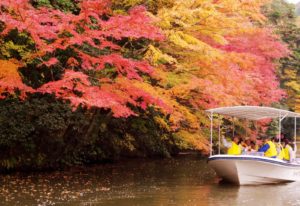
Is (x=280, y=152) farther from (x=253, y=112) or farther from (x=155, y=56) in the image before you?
(x=155, y=56)

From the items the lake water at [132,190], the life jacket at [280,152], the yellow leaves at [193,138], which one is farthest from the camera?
the yellow leaves at [193,138]

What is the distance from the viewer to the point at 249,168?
15.5m

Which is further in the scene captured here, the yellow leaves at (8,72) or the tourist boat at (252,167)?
the tourist boat at (252,167)

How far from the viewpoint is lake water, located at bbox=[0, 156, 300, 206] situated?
483 inches

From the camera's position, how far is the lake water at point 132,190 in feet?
40.2

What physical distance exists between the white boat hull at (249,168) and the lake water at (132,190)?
32cm

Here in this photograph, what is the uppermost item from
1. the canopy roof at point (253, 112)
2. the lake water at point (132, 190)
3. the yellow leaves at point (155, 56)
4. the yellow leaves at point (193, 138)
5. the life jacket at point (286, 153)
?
the yellow leaves at point (155, 56)

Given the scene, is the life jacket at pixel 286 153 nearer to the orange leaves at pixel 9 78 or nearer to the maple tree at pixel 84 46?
the maple tree at pixel 84 46

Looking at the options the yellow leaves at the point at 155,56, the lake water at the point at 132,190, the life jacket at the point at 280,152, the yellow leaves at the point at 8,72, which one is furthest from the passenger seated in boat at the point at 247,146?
the yellow leaves at the point at 8,72

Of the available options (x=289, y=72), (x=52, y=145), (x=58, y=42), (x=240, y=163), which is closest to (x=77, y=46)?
(x=58, y=42)

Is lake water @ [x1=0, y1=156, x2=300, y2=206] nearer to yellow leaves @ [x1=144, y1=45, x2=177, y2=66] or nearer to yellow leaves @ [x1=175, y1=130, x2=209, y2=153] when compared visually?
yellow leaves @ [x1=175, y1=130, x2=209, y2=153]

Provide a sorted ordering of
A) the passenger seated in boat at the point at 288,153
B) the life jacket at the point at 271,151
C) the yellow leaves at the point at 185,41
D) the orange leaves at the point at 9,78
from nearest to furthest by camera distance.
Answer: the orange leaves at the point at 9,78
the yellow leaves at the point at 185,41
the life jacket at the point at 271,151
the passenger seated in boat at the point at 288,153

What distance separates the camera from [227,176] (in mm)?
15891

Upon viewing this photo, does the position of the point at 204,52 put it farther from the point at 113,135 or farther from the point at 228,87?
the point at 113,135
